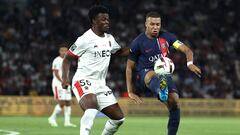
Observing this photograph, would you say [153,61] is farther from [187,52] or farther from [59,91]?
[59,91]

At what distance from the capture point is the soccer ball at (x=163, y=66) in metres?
12.0

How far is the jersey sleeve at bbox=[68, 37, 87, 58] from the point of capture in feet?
36.2

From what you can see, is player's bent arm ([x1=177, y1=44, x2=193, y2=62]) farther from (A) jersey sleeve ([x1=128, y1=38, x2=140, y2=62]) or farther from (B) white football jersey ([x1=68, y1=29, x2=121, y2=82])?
(B) white football jersey ([x1=68, y1=29, x2=121, y2=82])

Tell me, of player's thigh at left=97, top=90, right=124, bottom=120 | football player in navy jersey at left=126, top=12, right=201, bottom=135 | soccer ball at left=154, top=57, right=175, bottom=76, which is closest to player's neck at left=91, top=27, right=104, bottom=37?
player's thigh at left=97, top=90, right=124, bottom=120

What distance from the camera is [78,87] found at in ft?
A: 36.3

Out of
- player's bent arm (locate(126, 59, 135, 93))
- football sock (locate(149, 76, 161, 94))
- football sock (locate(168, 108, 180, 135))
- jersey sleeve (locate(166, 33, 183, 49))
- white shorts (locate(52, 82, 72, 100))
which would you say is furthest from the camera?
white shorts (locate(52, 82, 72, 100))

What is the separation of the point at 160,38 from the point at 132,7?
25.0 meters

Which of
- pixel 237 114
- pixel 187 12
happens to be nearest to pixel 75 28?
pixel 187 12

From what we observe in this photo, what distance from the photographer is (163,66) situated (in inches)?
475

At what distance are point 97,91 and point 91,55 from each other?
0.64 m

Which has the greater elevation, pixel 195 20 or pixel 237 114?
pixel 195 20

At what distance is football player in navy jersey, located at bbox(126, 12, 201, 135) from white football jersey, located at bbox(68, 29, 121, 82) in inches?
46.9

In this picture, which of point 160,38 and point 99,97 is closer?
point 99,97

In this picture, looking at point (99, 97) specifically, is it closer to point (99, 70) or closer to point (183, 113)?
point (99, 70)
